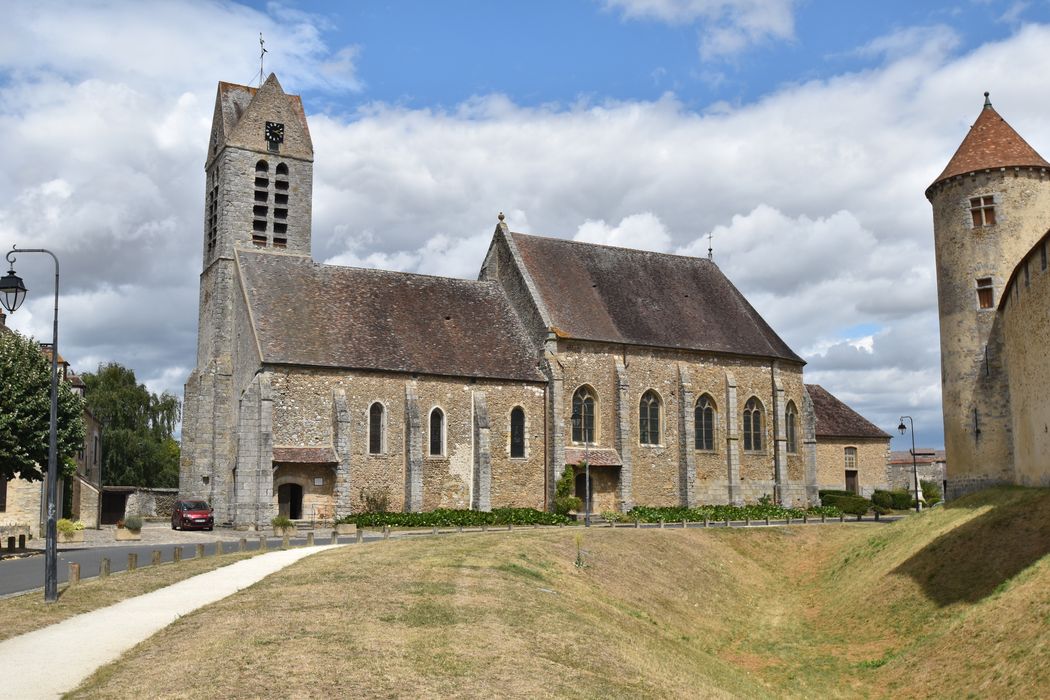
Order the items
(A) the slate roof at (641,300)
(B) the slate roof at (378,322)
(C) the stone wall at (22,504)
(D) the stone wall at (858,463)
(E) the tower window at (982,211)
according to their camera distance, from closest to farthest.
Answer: (E) the tower window at (982,211), (B) the slate roof at (378,322), (C) the stone wall at (22,504), (A) the slate roof at (641,300), (D) the stone wall at (858,463)

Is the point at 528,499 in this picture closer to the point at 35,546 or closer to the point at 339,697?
the point at 35,546

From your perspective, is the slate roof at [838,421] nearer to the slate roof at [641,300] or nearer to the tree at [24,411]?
the slate roof at [641,300]

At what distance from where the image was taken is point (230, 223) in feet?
142

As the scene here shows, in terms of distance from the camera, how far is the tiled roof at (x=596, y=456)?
42.2 m

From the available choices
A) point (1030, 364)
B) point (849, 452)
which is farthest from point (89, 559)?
point (849, 452)

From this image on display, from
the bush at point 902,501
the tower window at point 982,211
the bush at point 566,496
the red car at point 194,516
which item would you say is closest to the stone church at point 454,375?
the bush at point 566,496

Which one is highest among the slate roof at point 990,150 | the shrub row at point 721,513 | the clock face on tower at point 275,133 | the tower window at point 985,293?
the clock face on tower at point 275,133

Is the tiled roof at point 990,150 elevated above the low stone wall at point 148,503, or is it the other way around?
the tiled roof at point 990,150

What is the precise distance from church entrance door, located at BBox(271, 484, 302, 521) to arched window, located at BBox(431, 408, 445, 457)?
5.73 metres

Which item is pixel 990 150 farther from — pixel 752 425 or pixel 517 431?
pixel 517 431

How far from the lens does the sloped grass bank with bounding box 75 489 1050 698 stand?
12.2 m

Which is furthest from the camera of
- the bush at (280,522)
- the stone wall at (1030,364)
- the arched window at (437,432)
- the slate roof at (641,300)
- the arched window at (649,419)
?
the slate roof at (641,300)

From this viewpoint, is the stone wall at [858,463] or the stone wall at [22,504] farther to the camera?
the stone wall at [858,463]

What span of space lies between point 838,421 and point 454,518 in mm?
29779
